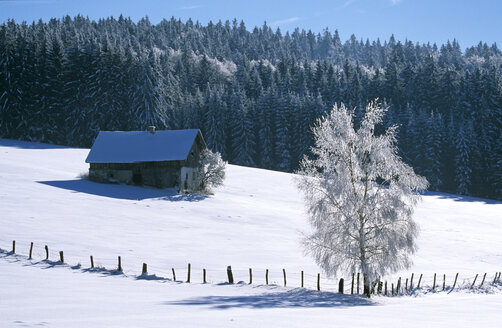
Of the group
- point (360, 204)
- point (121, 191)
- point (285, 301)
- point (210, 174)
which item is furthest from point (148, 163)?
point (285, 301)

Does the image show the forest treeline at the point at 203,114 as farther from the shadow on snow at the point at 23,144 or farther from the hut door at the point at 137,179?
the hut door at the point at 137,179

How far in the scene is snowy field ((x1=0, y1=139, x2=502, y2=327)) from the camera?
480 inches

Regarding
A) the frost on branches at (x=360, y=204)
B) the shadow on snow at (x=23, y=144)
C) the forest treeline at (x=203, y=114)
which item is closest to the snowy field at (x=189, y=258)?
the frost on branches at (x=360, y=204)

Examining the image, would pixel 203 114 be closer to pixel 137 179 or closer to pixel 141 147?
pixel 141 147

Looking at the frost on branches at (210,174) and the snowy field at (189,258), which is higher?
the frost on branches at (210,174)

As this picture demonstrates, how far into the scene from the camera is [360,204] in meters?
20.5

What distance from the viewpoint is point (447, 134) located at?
253 ft

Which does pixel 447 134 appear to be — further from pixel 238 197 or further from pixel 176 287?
pixel 176 287

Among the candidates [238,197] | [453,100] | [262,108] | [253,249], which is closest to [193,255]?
[253,249]

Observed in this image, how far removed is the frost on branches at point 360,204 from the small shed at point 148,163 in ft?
88.0

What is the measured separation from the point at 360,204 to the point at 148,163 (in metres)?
30.6

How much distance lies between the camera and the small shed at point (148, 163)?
46500 millimetres

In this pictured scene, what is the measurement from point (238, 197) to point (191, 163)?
605 centimetres

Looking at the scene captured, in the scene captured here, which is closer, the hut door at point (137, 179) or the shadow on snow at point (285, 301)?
the shadow on snow at point (285, 301)
